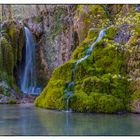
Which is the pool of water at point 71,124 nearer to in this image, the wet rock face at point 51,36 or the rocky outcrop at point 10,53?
the rocky outcrop at point 10,53

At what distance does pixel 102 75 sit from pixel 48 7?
11901mm

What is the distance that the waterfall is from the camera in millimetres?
19984

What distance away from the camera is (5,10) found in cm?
2281

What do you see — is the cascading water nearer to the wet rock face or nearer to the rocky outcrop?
the rocky outcrop

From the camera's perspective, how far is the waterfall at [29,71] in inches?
787

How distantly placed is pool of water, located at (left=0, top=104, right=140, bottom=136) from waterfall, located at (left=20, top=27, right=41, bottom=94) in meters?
9.20

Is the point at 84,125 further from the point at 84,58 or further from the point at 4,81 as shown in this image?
the point at 4,81

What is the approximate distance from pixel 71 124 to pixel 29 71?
12.0m

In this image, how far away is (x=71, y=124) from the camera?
8914 millimetres

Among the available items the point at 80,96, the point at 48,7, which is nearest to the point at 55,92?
the point at 80,96

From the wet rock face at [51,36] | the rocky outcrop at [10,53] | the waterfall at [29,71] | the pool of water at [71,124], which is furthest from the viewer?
the wet rock face at [51,36]

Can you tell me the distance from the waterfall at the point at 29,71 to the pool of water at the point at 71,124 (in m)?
9.20

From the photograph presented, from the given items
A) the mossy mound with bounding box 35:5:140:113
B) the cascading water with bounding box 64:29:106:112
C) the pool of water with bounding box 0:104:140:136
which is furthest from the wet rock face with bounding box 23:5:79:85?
the pool of water with bounding box 0:104:140:136

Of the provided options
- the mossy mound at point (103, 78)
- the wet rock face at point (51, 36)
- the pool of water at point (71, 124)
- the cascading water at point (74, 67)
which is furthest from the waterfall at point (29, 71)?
the pool of water at point (71, 124)
